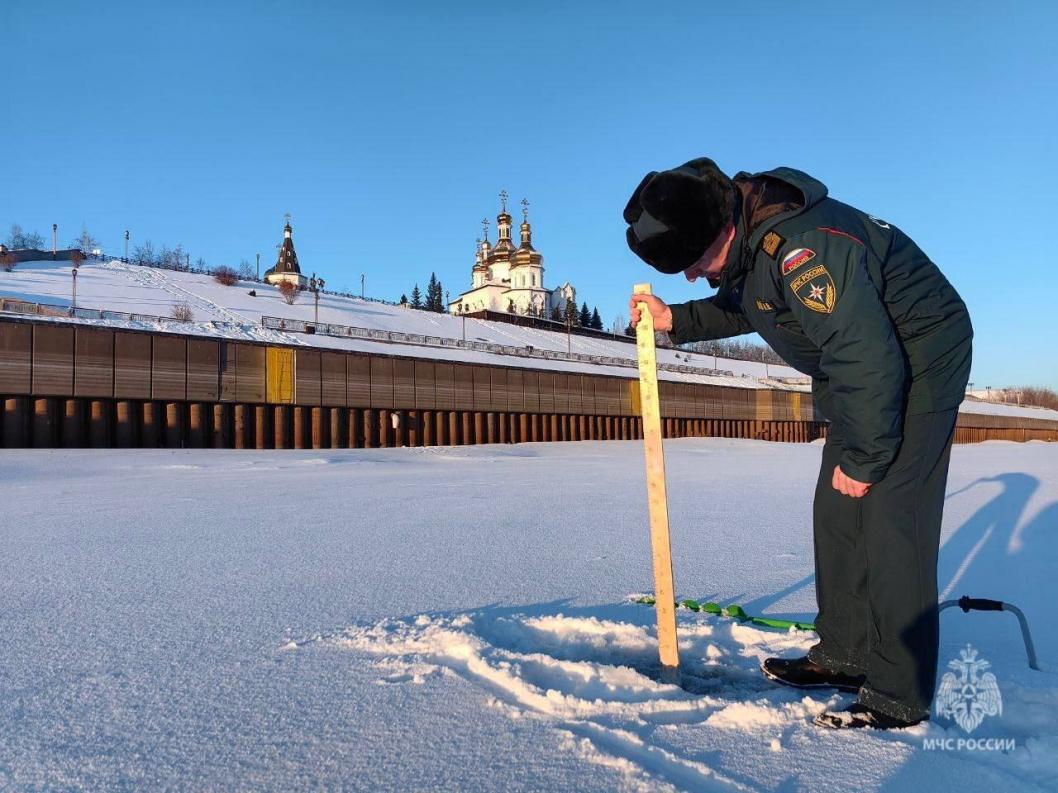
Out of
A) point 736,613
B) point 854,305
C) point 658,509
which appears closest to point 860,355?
point 854,305

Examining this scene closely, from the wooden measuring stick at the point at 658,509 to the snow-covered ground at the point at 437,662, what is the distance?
141 mm

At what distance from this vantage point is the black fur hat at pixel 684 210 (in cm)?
210

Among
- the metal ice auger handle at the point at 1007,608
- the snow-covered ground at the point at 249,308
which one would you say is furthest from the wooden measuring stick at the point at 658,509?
the snow-covered ground at the point at 249,308

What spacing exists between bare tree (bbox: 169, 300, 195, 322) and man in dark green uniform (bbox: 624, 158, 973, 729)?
34.0 m

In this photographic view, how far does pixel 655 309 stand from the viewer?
2639 millimetres

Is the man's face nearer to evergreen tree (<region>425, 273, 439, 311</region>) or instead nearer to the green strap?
the green strap

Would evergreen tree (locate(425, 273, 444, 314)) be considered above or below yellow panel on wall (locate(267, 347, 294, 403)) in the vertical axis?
above

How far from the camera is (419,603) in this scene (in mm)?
2986

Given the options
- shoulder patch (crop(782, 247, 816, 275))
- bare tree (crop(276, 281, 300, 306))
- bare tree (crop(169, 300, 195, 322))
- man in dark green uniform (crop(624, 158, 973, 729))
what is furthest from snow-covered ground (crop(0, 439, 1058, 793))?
bare tree (crop(276, 281, 300, 306))

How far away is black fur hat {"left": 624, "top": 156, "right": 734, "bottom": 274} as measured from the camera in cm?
210

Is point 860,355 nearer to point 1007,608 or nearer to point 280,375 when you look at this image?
point 1007,608

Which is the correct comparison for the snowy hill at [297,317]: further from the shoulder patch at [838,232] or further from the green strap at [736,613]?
the shoulder patch at [838,232]

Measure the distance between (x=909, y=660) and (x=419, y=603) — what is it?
74.7 inches

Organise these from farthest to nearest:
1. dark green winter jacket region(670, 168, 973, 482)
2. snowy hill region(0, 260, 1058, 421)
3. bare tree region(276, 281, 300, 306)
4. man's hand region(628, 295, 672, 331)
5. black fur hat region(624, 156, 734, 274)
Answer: bare tree region(276, 281, 300, 306), snowy hill region(0, 260, 1058, 421), man's hand region(628, 295, 672, 331), black fur hat region(624, 156, 734, 274), dark green winter jacket region(670, 168, 973, 482)
